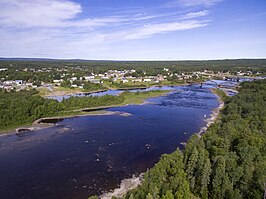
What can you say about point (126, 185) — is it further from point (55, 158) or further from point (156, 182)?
point (55, 158)

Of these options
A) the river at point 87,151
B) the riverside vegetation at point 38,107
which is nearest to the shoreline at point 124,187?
the river at point 87,151

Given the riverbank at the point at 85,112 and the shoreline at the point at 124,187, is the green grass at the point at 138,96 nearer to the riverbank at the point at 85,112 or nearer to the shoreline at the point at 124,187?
the riverbank at the point at 85,112

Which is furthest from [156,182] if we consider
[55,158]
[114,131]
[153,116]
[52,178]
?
[153,116]

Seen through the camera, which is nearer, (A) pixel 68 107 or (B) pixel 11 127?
(B) pixel 11 127

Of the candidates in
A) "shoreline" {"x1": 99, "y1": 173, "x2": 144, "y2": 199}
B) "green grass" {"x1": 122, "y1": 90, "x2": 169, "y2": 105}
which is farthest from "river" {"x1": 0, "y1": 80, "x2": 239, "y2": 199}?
"green grass" {"x1": 122, "y1": 90, "x2": 169, "y2": 105}

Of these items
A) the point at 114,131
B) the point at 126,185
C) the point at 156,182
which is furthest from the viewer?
the point at 114,131

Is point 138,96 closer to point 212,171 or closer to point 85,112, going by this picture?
point 85,112

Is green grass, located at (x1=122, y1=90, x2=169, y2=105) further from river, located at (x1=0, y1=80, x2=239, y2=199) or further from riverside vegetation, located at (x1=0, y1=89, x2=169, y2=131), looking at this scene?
river, located at (x1=0, y1=80, x2=239, y2=199)

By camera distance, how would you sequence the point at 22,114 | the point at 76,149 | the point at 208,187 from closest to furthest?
the point at 208,187, the point at 76,149, the point at 22,114

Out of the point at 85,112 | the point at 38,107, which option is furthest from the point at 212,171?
the point at 38,107
